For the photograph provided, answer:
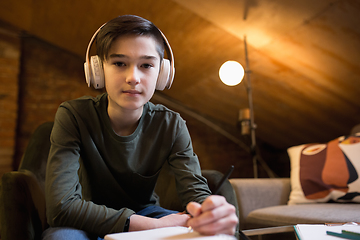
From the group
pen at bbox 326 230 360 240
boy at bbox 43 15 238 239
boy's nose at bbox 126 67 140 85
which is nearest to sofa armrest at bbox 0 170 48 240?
boy at bbox 43 15 238 239

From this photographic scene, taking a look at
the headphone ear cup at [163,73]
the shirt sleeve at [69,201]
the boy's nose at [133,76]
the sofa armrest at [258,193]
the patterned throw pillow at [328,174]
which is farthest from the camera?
the sofa armrest at [258,193]

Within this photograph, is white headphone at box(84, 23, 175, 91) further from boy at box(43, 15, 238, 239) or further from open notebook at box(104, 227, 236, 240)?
open notebook at box(104, 227, 236, 240)

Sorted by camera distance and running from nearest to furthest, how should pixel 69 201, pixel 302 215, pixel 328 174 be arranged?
pixel 69 201 → pixel 302 215 → pixel 328 174

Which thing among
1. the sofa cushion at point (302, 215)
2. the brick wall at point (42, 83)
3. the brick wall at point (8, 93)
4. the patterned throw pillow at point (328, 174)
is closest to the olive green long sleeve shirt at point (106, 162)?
the sofa cushion at point (302, 215)

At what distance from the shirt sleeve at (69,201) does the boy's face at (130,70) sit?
199mm

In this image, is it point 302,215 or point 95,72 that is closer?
point 95,72

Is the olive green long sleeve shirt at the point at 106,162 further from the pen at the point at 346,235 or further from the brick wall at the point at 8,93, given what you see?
the brick wall at the point at 8,93

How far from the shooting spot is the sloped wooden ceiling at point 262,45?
6.70 ft

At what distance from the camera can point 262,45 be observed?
247 cm

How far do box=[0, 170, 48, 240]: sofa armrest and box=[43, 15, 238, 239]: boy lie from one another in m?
0.17

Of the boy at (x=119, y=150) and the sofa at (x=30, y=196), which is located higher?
the boy at (x=119, y=150)

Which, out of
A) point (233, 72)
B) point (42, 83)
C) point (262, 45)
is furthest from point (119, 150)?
point (42, 83)

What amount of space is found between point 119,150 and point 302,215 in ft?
2.89

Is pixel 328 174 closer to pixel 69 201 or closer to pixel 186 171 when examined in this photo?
pixel 186 171
